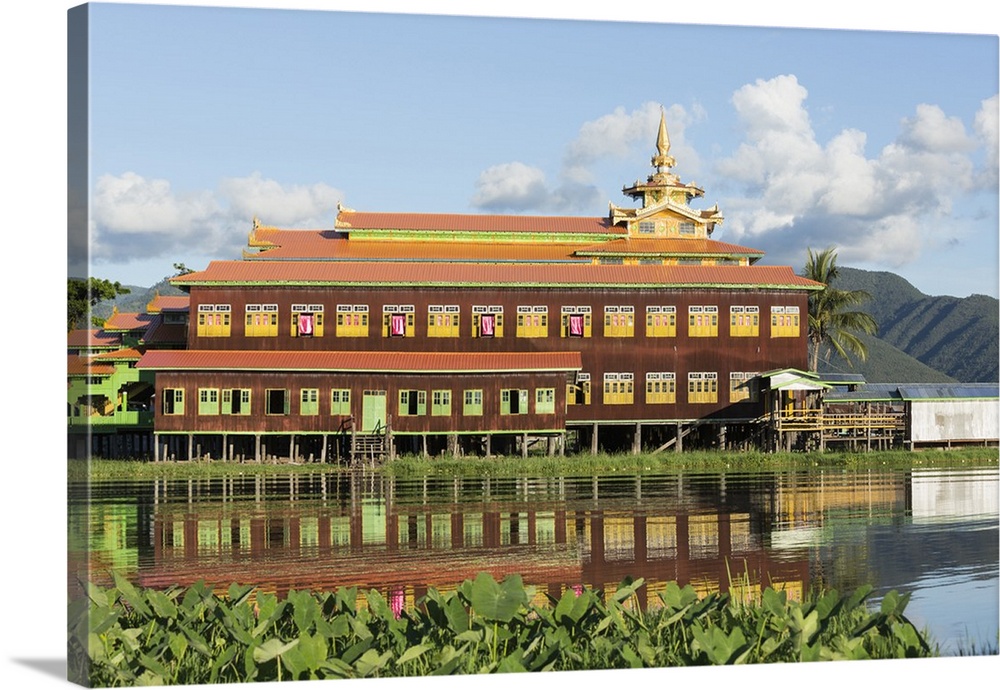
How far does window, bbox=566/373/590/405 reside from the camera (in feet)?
123

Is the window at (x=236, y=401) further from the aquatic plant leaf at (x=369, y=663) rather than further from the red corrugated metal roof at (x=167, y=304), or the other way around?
the aquatic plant leaf at (x=369, y=663)

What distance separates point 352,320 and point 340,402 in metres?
2.24

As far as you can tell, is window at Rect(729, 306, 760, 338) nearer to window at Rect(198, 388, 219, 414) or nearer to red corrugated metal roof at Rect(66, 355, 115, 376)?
window at Rect(198, 388, 219, 414)

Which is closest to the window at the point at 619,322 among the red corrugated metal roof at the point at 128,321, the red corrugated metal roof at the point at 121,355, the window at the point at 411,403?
the window at the point at 411,403

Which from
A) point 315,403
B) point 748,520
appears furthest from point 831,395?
point 748,520

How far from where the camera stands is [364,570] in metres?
16.8

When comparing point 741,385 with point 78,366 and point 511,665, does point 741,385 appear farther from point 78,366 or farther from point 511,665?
point 78,366

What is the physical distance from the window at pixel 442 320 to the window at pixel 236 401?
4.85 meters

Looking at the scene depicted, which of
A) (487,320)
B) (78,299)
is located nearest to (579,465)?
(487,320)

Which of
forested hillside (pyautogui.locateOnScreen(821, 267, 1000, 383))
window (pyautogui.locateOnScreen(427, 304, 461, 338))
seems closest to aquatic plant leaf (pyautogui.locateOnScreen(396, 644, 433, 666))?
forested hillside (pyautogui.locateOnScreen(821, 267, 1000, 383))

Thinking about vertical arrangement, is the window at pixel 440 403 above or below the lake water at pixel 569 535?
above

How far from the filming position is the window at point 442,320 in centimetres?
3656

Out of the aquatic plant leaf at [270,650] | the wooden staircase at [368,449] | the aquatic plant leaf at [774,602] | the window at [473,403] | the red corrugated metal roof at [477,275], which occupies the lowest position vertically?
the aquatic plant leaf at [270,650]

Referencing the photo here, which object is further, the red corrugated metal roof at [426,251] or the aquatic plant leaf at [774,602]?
the red corrugated metal roof at [426,251]
